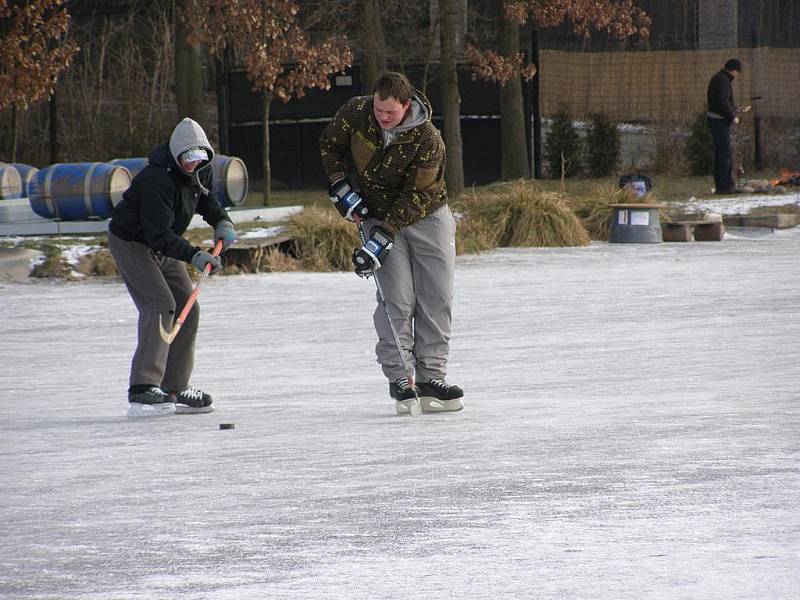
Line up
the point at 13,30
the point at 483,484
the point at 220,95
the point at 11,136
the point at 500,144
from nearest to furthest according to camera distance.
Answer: the point at 483,484 < the point at 13,30 < the point at 220,95 < the point at 500,144 < the point at 11,136

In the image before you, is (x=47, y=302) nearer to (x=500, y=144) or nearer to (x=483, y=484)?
(x=483, y=484)

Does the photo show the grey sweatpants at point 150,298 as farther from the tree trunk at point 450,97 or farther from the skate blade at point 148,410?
the tree trunk at point 450,97

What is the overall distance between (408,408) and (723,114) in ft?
44.6

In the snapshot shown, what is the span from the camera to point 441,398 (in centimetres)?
729

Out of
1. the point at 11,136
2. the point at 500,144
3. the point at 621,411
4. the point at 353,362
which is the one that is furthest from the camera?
the point at 11,136

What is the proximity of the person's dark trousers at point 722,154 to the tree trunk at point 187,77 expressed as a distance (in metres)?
7.37

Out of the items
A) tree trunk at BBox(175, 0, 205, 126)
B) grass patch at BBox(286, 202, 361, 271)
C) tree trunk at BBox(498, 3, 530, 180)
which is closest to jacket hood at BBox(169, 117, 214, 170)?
grass patch at BBox(286, 202, 361, 271)

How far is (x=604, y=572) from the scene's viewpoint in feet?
14.6

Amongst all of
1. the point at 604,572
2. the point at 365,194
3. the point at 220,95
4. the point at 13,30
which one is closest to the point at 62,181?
the point at 13,30

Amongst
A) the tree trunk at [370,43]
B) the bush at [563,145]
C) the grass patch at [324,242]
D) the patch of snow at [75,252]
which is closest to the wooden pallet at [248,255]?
the grass patch at [324,242]

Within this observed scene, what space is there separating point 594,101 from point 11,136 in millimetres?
11117

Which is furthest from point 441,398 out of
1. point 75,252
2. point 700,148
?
point 700,148

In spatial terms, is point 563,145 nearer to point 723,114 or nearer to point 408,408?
point 723,114

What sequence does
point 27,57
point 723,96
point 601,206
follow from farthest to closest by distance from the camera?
point 723,96, point 601,206, point 27,57
